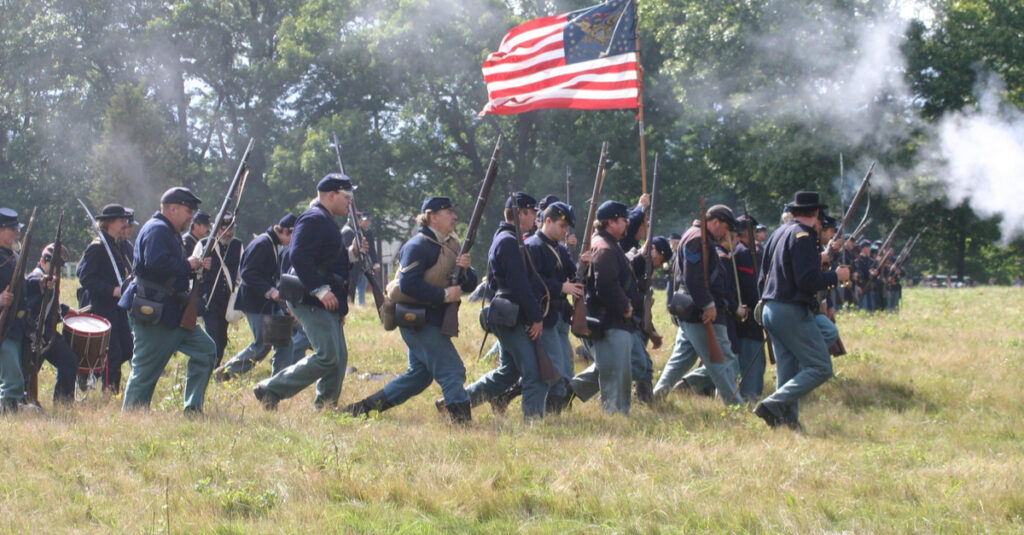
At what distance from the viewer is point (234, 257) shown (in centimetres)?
1160

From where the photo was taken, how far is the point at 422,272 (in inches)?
310

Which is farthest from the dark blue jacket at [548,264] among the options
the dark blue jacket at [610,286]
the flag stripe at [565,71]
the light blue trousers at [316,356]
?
the flag stripe at [565,71]

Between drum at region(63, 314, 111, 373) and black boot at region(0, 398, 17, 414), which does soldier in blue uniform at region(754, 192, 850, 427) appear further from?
black boot at region(0, 398, 17, 414)

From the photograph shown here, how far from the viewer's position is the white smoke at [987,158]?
19.2m

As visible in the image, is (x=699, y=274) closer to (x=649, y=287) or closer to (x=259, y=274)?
(x=649, y=287)

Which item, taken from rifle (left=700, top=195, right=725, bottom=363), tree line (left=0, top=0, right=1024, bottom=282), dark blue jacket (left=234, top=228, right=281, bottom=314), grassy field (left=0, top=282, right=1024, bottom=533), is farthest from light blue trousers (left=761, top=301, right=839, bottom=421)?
tree line (left=0, top=0, right=1024, bottom=282)

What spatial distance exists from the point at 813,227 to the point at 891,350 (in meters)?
5.87

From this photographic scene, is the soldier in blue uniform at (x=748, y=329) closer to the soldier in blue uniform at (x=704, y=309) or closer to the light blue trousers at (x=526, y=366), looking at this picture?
the soldier in blue uniform at (x=704, y=309)

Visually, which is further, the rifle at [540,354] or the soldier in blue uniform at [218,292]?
the soldier in blue uniform at [218,292]

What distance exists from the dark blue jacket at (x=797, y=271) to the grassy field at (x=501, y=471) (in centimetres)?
108

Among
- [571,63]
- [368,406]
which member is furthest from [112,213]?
[571,63]

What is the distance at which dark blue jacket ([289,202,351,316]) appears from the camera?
7.77m

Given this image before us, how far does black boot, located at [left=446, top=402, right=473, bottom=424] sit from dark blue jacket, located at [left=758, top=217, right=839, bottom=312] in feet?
8.44

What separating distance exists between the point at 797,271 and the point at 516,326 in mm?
2252
